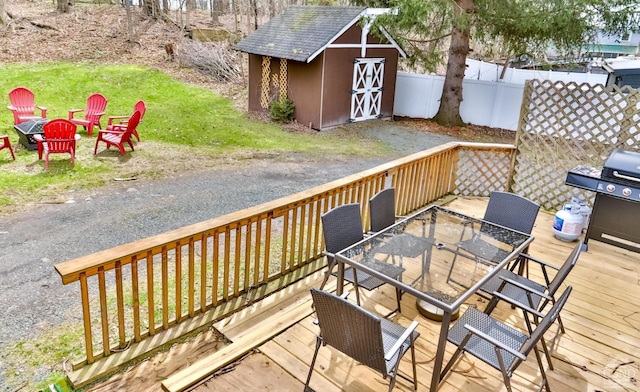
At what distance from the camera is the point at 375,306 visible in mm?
3604

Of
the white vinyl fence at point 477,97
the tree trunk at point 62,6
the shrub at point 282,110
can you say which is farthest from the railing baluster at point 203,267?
the tree trunk at point 62,6

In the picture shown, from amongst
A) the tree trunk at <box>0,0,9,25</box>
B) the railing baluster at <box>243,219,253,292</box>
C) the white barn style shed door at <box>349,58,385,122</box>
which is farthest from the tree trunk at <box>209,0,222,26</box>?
the railing baluster at <box>243,219,253,292</box>

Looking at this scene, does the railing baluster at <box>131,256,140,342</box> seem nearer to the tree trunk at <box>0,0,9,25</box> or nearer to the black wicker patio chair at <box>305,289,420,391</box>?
the black wicker patio chair at <box>305,289,420,391</box>

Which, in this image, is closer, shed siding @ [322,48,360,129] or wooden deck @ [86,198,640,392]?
wooden deck @ [86,198,640,392]

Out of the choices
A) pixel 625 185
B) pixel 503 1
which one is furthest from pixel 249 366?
pixel 503 1

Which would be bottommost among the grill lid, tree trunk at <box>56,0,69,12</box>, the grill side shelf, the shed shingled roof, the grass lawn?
the grass lawn

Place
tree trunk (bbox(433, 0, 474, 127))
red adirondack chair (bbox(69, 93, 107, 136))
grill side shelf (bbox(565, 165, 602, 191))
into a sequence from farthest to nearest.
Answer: tree trunk (bbox(433, 0, 474, 127)) → red adirondack chair (bbox(69, 93, 107, 136)) → grill side shelf (bbox(565, 165, 602, 191))

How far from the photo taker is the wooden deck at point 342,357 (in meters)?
2.77

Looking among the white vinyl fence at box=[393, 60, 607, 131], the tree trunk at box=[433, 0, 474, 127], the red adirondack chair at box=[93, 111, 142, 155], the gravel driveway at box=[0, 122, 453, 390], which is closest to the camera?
the gravel driveway at box=[0, 122, 453, 390]

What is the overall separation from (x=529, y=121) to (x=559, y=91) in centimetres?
48

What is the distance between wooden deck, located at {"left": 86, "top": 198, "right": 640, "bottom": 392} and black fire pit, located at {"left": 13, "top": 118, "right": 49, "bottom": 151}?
7060 millimetres

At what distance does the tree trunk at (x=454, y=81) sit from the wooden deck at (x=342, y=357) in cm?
962

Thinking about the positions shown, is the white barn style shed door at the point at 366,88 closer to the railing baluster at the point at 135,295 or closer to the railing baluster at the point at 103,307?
the railing baluster at the point at 135,295

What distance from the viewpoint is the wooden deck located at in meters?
2.77
